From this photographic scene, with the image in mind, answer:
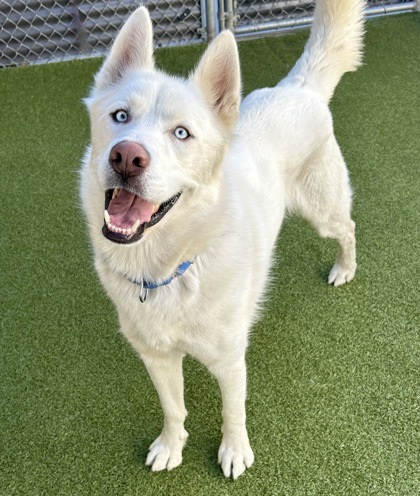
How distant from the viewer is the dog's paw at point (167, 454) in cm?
224

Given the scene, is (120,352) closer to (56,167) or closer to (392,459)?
(392,459)

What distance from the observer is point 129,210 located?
5.40 feet

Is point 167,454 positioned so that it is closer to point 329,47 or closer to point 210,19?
point 329,47

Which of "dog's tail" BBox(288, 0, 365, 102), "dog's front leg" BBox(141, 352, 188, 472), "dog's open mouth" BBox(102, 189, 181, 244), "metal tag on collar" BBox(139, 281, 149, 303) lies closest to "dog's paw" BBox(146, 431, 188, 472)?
"dog's front leg" BBox(141, 352, 188, 472)

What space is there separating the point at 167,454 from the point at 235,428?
12.9 inches

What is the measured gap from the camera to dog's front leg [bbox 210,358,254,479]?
206cm

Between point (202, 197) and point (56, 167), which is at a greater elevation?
point (202, 197)

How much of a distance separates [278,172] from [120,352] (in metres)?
1.23

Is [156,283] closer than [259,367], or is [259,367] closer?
[156,283]

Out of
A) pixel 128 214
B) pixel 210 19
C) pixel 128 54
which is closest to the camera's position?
pixel 128 214

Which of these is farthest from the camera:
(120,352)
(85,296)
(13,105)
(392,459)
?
(13,105)

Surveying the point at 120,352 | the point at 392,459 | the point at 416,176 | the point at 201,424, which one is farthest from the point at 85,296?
the point at 416,176

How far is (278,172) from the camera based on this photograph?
2432mm

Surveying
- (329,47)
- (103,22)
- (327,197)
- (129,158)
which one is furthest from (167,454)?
(103,22)
